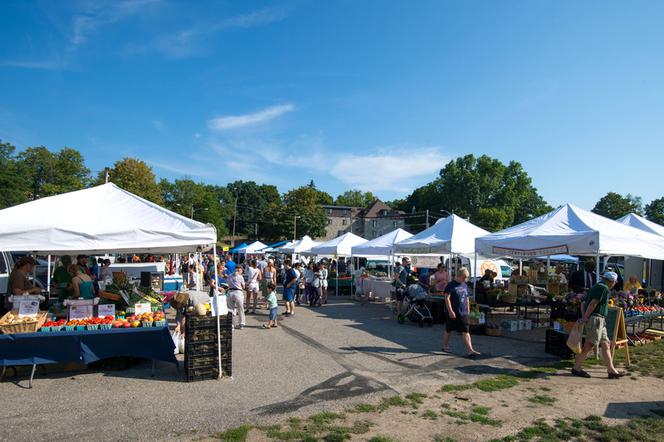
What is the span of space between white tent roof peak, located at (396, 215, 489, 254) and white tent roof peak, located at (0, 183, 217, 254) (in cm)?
902

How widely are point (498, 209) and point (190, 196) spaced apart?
56.5 metres

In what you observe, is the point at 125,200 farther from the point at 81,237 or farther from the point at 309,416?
the point at 309,416

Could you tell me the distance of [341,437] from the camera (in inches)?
164

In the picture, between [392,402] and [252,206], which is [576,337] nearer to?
[392,402]

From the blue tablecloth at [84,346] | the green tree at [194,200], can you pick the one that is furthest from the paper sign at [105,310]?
the green tree at [194,200]

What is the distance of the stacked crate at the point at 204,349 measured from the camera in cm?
593

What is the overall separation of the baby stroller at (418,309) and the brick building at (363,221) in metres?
71.6

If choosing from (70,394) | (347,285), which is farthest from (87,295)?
(347,285)

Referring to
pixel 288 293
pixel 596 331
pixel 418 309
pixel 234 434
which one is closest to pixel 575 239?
pixel 596 331

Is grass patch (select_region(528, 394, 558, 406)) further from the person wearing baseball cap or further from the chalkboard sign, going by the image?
the chalkboard sign

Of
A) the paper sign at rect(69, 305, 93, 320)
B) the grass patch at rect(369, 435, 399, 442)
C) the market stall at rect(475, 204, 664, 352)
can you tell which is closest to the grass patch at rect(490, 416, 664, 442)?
the grass patch at rect(369, 435, 399, 442)

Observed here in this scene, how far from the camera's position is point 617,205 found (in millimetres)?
81625

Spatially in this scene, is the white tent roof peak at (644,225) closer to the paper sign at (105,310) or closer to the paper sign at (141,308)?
the paper sign at (141,308)

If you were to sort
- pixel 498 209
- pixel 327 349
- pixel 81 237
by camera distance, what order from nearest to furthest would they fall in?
pixel 81 237, pixel 327 349, pixel 498 209
